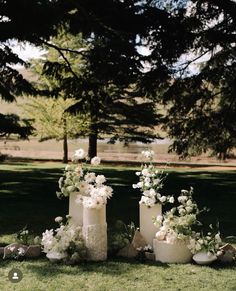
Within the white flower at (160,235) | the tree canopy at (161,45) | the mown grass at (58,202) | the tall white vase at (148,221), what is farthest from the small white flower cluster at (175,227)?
the tree canopy at (161,45)

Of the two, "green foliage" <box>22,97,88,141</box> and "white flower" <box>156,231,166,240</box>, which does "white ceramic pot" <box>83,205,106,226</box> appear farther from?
"green foliage" <box>22,97,88,141</box>

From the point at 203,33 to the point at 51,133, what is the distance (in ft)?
59.4

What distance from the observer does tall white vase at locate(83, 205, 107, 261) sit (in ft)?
21.4

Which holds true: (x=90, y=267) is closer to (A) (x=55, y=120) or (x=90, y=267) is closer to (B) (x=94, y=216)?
(B) (x=94, y=216)

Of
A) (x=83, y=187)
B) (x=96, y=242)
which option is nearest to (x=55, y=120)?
(x=83, y=187)

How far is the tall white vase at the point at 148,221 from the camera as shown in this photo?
6941mm

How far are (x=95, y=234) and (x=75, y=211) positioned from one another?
69 cm

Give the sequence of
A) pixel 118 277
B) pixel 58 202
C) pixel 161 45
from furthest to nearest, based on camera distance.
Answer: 1. pixel 161 45
2. pixel 58 202
3. pixel 118 277

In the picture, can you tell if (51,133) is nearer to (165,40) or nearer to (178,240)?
(165,40)

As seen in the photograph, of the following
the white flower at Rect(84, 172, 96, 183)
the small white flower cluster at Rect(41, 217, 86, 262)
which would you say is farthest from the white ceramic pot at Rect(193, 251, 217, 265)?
the white flower at Rect(84, 172, 96, 183)

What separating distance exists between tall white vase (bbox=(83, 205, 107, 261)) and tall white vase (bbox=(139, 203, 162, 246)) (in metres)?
0.66

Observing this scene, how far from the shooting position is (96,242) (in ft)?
21.4

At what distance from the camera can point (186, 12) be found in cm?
1689

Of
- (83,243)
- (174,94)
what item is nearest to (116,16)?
(174,94)
